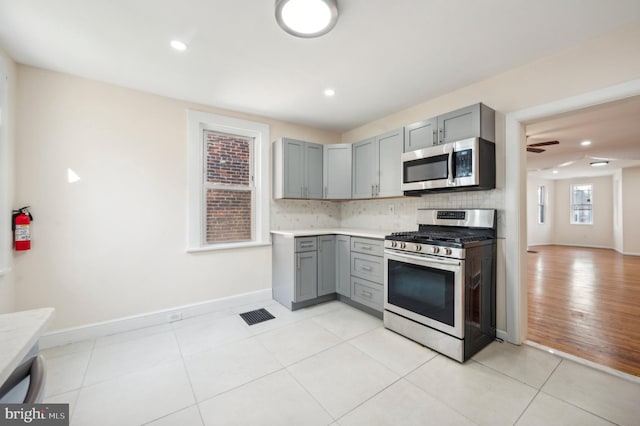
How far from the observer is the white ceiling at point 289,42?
170 centimetres

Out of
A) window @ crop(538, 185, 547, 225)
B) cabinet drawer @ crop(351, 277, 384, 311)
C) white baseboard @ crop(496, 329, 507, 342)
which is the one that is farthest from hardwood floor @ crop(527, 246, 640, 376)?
window @ crop(538, 185, 547, 225)

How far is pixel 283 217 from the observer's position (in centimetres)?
388

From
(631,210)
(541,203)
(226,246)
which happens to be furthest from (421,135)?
(541,203)

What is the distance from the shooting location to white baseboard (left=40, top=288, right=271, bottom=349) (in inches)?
96.5

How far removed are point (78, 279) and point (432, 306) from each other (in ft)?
11.2

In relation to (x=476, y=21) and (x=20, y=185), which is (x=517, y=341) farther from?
(x=20, y=185)

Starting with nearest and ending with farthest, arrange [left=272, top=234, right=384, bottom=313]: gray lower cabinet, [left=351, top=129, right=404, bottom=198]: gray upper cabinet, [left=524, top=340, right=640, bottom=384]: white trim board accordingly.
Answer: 1. [left=524, top=340, right=640, bottom=384]: white trim board
2. [left=272, top=234, right=384, bottom=313]: gray lower cabinet
3. [left=351, top=129, right=404, bottom=198]: gray upper cabinet

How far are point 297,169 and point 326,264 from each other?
4.57ft

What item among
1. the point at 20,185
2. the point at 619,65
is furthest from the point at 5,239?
the point at 619,65

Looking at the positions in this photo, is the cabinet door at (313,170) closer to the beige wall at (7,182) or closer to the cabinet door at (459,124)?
the cabinet door at (459,124)

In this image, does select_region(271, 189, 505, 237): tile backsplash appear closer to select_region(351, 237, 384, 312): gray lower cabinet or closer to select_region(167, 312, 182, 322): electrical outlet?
select_region(351, 237, 384, 312): gray lower cabinet

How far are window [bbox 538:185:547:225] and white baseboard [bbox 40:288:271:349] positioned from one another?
10692 millimetres

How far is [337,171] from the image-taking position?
3875mm

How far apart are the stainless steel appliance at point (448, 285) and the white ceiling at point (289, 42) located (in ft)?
4.79
